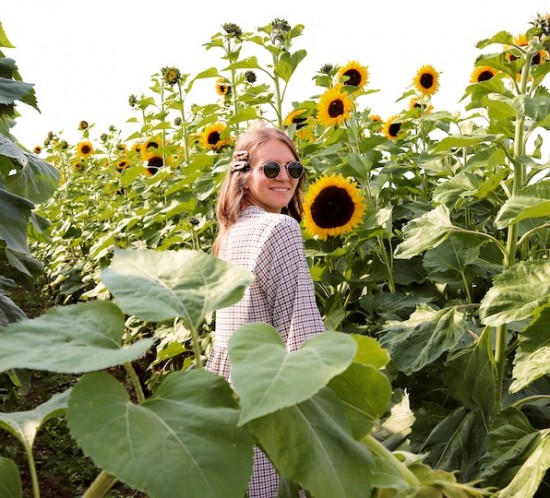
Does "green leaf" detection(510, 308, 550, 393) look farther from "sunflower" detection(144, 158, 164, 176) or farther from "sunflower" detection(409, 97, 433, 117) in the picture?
"sunflower" detection(144, 158, 164, 176)

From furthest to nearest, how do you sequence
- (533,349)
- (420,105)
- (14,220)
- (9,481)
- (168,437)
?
(420,105) → (14,220) → (533,349) → (9,481) → (168,437)

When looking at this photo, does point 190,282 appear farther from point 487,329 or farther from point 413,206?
point 413,206

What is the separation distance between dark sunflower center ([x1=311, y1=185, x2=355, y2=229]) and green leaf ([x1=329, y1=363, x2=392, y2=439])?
2.20 metres

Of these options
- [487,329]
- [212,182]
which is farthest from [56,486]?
[487,329]

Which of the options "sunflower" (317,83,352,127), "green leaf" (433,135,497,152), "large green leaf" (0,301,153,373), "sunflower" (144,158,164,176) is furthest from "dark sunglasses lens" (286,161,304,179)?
"sunflower" (144,158,164,176)

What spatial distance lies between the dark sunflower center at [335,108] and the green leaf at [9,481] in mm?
2962

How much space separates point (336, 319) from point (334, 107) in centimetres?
113

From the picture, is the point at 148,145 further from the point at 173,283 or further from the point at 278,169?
the point at 173,283

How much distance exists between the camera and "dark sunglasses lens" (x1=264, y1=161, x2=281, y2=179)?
243 centimetres

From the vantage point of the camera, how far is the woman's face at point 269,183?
2.44 m

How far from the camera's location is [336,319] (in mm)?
2623

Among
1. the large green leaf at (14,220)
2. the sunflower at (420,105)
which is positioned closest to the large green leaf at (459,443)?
the large green leaf at (14,220)

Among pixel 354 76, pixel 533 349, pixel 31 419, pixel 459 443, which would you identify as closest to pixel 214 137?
pixel 354 76

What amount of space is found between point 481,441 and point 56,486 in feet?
7.07
